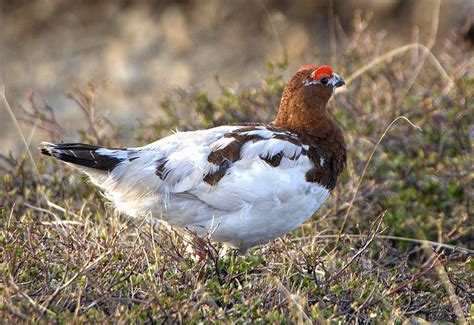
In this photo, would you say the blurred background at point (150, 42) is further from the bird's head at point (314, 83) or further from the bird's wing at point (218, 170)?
the bird's wing at point (218, 170)

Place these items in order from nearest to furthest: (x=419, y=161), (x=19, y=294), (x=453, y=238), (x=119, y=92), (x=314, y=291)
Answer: (x=19, y=294)
(x=314, y=291)
(x=453, y=238)
(x=419, y=161)
(x=119, y=92)

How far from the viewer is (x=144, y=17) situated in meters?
12.1

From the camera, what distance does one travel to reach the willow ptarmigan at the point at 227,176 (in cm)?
408

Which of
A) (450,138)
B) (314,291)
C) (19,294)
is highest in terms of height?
(19,294)

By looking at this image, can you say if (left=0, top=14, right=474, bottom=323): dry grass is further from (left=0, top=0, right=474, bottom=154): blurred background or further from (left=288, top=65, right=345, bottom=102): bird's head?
(left=0, top=0, right=474, bottom=154): blurred background

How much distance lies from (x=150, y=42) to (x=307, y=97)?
7823 mm

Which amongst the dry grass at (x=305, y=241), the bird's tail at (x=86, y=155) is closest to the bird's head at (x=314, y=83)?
the dry grass at (x=305, y=241)

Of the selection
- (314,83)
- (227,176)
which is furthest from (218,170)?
(314,83)

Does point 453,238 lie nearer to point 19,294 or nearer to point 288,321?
point 288,321

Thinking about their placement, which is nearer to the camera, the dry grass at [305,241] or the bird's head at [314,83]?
the dry grass at [305,241]

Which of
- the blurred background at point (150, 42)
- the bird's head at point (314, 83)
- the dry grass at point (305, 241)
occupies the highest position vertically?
the bird's head at point (314, 83)

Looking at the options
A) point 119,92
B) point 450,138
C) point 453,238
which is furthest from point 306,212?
point 119,92

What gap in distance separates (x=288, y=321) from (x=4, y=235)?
1370mm

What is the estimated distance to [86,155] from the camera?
427 centimetres
